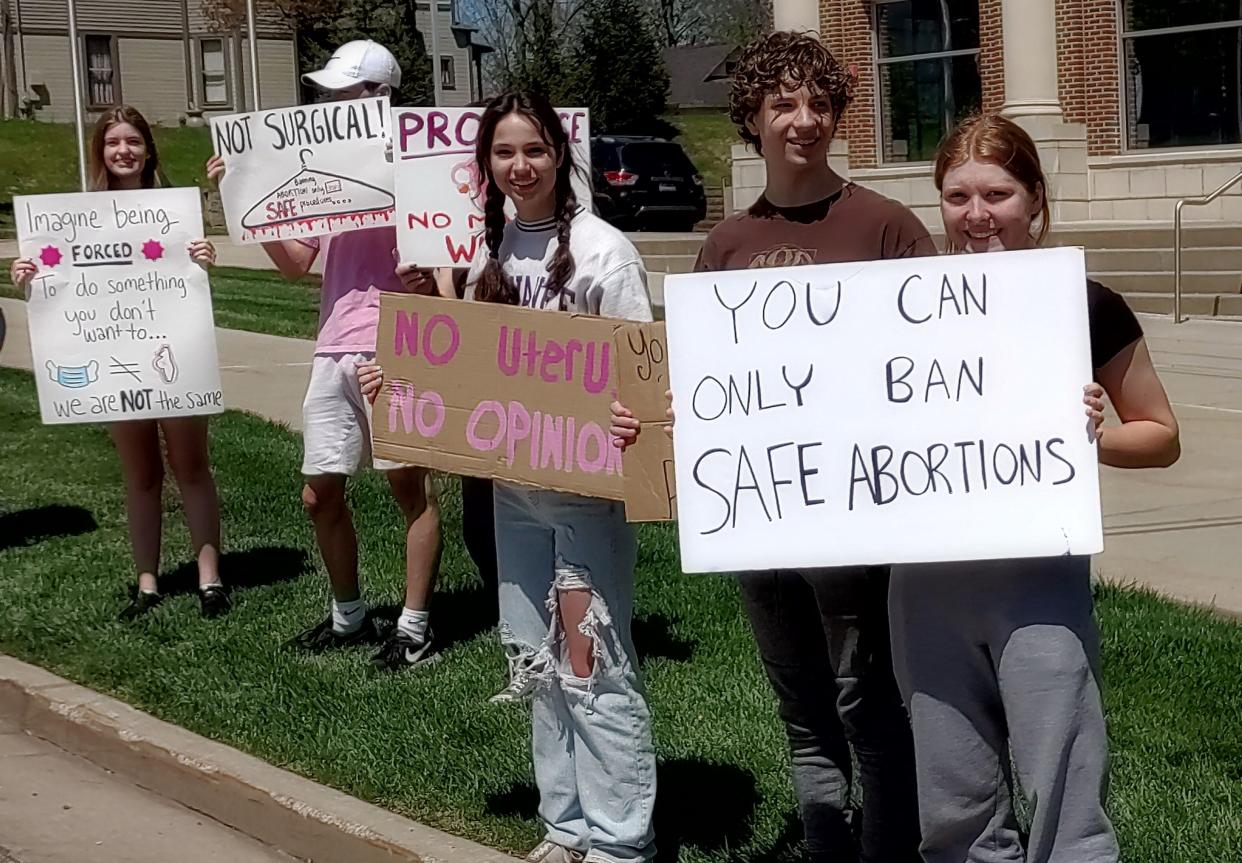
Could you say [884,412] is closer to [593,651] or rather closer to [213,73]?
[593,651]

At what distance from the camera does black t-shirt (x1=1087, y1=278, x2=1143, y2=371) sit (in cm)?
301

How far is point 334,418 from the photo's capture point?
5.62 metres

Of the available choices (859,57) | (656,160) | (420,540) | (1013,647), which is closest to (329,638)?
(420,540)

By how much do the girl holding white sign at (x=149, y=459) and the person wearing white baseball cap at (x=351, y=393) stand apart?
2.35 ft

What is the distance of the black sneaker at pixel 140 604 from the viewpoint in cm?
676

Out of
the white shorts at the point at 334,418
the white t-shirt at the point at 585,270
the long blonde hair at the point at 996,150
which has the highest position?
the long blonde hair at the point at 996,150

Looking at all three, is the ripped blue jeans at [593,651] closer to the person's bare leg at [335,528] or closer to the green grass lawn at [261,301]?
the person's bare leg at [335,528]

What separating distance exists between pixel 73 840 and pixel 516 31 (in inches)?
2016

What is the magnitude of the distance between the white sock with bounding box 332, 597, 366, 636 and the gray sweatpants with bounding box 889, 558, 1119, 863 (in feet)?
10.9

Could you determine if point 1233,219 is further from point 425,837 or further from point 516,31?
point 516,31

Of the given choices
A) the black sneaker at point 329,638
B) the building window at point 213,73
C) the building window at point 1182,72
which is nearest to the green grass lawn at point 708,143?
the building window at point 213,73

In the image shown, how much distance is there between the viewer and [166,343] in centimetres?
658

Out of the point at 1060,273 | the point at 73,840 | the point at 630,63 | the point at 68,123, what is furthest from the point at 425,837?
the point at 68,123

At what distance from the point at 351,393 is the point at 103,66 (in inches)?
1836
